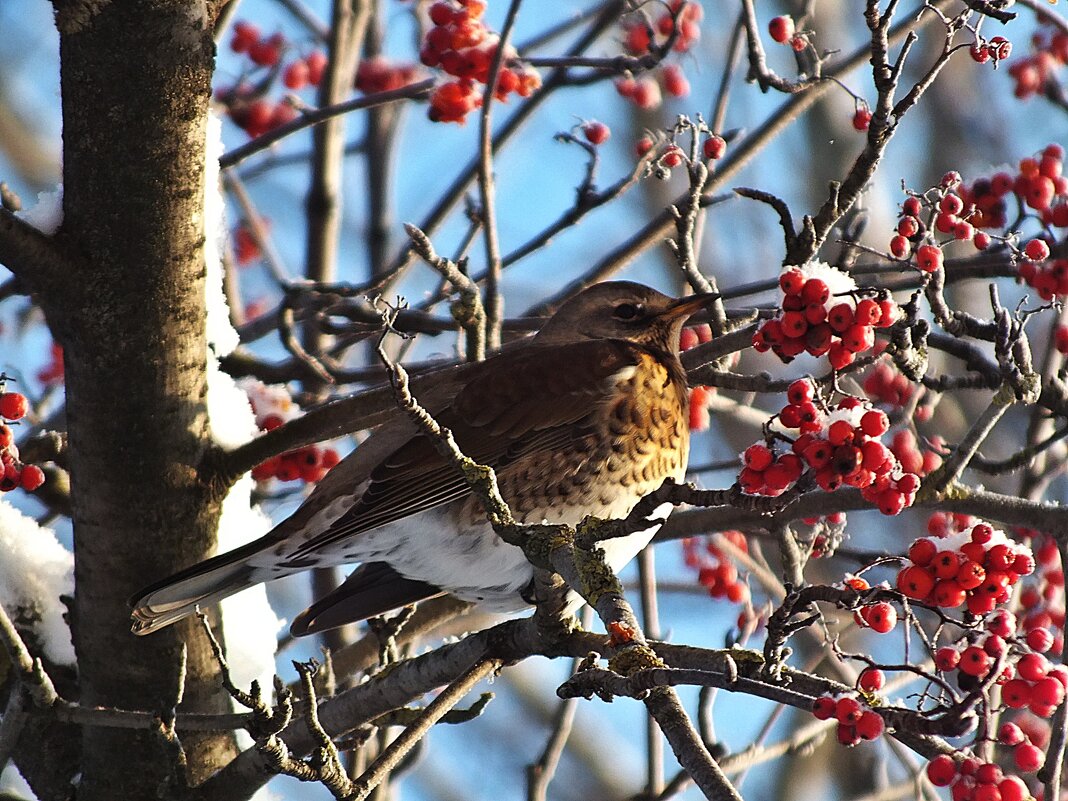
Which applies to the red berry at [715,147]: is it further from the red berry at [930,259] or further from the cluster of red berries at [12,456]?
the cluster of red berries at [12,456]

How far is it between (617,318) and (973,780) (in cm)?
262

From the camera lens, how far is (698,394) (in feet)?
13.4

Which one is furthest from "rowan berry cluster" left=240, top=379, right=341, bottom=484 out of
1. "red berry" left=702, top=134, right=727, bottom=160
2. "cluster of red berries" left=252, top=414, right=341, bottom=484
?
"red berry" left=702, top=134, right=727, bottom=160

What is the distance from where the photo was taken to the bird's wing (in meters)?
3.37

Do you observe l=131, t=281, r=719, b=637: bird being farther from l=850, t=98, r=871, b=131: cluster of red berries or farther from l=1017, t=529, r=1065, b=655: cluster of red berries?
l=1017, t=529, r=1065, b=655: cluster of red berries

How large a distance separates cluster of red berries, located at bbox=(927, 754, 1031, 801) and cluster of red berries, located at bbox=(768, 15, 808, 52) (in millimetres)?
1997

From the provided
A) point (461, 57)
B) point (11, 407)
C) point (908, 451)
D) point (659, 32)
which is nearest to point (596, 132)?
point (461, 57)

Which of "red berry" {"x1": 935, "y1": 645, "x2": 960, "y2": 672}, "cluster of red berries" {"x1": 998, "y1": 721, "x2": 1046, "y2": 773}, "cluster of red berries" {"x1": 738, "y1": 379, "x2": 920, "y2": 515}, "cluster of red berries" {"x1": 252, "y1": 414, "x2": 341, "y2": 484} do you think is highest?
"cluster of red berries" {"x1": 252, "y1": 414, "x2": 341, "y2": 484}

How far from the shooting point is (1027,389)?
2650 millimetres

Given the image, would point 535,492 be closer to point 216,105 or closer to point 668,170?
point 668,170

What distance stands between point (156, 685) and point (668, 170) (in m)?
1.78

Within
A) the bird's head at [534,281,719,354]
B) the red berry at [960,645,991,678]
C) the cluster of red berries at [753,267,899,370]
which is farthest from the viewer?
the bird's head at [534,281,719,354]

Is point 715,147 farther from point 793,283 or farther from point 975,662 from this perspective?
point 975,662

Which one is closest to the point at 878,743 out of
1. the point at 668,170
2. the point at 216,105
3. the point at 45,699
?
the point at 668,170
